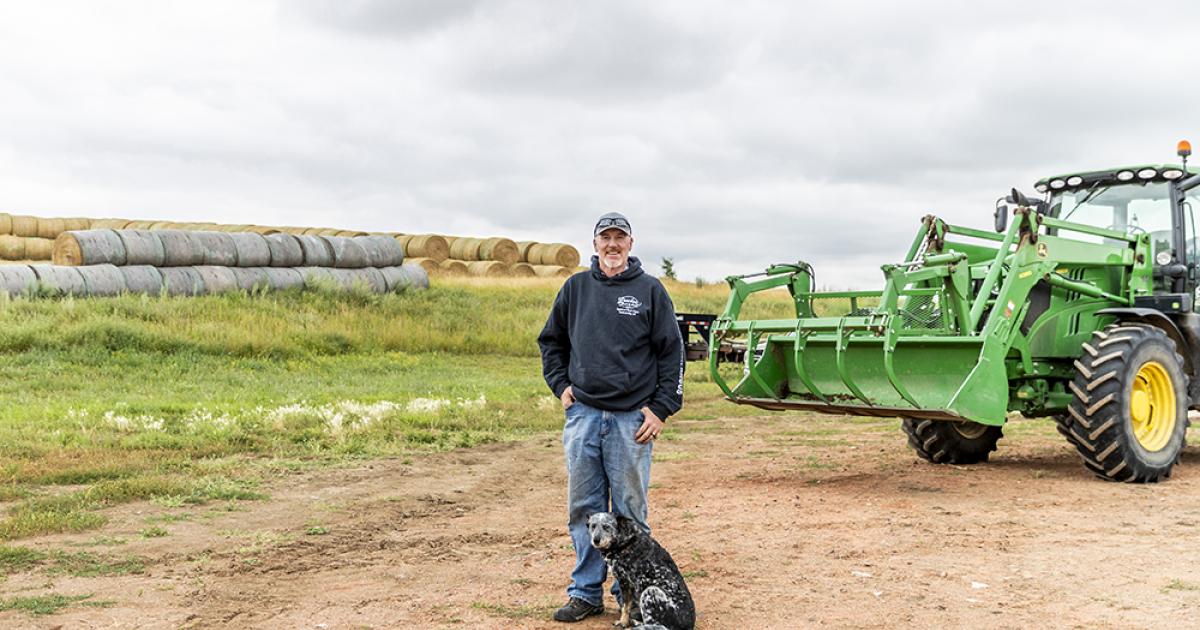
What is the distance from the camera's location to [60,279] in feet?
73.0

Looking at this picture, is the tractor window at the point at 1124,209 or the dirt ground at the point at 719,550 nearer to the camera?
the dirt ground at the point at 719,550

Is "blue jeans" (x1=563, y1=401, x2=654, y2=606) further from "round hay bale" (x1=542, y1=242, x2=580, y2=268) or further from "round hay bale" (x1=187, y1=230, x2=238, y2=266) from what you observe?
"round hay bale" (x1=542, y1=242, x2=580, y2=268)

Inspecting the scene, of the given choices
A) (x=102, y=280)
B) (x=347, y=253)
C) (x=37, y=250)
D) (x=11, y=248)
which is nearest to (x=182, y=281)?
(x=102, y=280)

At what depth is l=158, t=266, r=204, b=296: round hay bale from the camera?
923 inches

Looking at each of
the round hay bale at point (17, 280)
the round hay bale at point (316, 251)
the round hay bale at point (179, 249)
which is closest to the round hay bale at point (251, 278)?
the round hay bale at point (179, 249)

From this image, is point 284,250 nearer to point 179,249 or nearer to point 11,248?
point 179,249

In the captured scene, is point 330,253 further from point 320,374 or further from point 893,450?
point 893,450

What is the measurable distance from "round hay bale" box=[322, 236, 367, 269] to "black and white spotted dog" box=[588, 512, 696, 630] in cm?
2259

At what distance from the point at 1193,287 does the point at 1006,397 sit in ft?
11.9

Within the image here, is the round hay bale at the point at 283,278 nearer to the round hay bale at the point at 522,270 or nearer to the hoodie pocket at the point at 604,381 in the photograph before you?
the round hay bale at the point at 522,270

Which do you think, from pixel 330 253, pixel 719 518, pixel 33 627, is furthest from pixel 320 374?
pixel 33 627

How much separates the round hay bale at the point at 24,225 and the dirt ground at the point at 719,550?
28.0 m

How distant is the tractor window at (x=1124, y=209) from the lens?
11.6m

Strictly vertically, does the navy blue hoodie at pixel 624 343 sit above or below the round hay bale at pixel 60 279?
below
